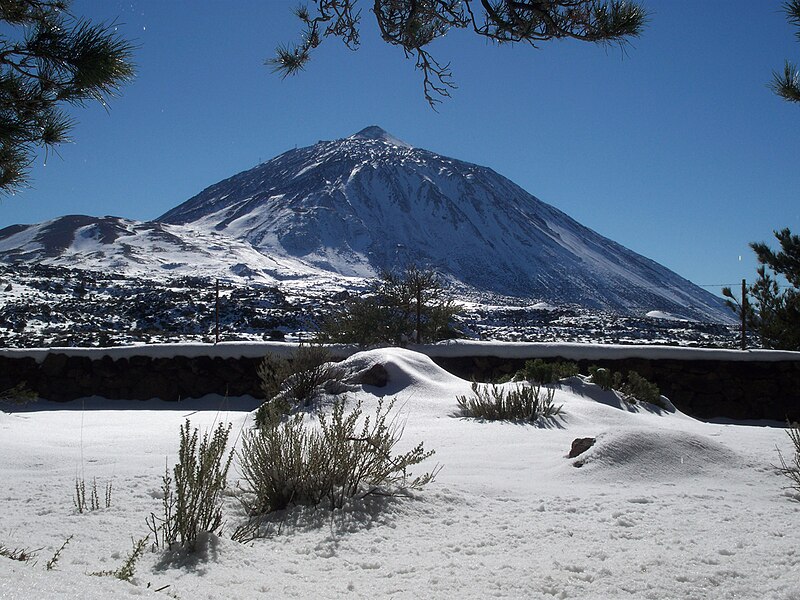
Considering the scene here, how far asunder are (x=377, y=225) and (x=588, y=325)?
75805 mm

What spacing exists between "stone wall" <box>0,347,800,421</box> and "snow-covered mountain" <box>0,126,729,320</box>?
55.2m

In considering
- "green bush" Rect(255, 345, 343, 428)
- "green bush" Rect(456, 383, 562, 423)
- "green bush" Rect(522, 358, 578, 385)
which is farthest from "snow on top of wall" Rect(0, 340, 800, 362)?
"green bush" Rect(456, 383, 562, 423)

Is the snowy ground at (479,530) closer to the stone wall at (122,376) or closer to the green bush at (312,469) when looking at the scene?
the green bush at (312,469)

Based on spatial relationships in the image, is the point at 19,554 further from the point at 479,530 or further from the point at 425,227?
the point at 425,227

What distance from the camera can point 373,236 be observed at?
93.9 m

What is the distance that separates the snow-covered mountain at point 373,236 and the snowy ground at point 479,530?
6272cm

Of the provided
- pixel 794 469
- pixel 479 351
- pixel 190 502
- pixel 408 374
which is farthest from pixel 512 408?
pixel 479 351

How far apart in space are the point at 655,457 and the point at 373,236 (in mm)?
90598

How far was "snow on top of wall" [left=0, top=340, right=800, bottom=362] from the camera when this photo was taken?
33.7 ft

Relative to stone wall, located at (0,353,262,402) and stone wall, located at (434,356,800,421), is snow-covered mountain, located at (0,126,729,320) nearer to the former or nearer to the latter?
stone wall, located at (0,353,262,402)

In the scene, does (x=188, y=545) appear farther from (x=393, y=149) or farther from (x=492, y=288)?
(x=393, y=149)

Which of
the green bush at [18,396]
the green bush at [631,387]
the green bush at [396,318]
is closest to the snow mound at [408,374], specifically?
the green bush at [631,387]

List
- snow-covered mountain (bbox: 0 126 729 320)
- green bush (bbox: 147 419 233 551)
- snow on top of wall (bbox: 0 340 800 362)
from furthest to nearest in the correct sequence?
snow-covered mountain (bbox: 0 126 729 320), snow on top of wall (bbox: 0 340 800 362), green bush (bbox: 147 419 233 551)

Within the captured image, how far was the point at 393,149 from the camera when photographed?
127438mm
